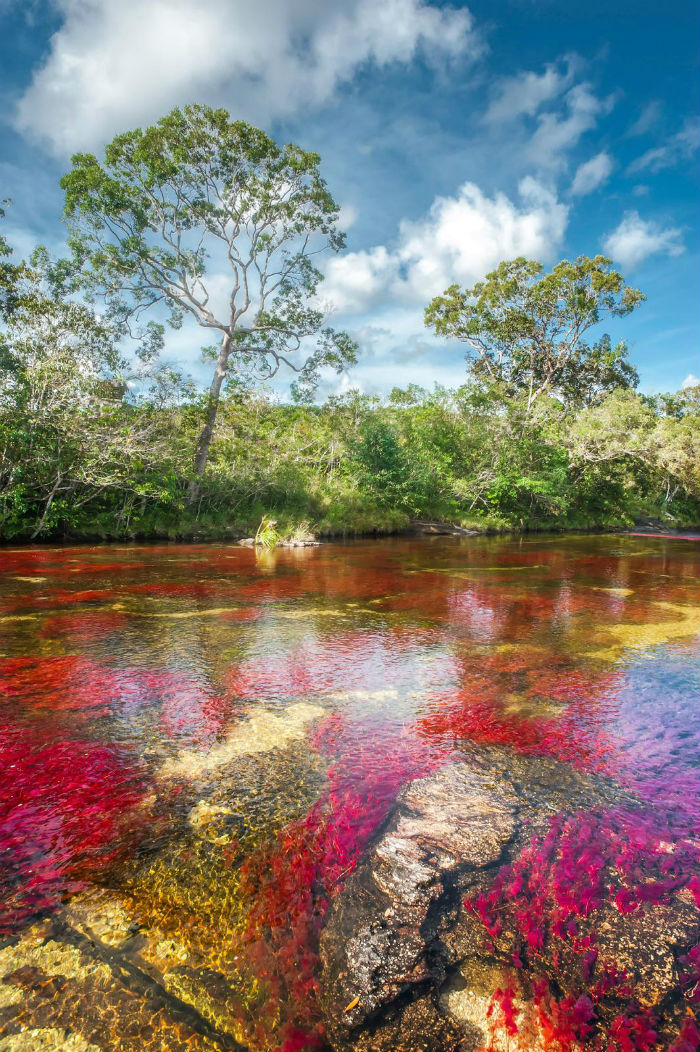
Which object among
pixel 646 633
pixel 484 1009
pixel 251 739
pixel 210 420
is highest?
pixel 210 420

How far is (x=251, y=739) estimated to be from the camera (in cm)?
360

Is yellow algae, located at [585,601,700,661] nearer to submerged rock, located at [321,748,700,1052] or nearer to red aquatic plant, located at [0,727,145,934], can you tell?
submerged rock, located at [321,748,700,1052]

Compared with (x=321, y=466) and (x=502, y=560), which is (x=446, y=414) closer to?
(x=321, y=466)

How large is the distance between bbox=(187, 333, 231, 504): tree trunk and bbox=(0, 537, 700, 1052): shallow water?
11.5m

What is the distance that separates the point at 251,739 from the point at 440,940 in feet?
6.13

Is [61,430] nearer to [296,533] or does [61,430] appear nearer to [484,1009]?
[296,533]

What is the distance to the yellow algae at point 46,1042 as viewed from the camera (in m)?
1.58

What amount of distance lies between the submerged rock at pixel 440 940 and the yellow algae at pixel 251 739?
110cm

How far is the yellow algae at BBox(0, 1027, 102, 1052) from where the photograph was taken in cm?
158

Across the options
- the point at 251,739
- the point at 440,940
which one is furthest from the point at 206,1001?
the point at 251,739

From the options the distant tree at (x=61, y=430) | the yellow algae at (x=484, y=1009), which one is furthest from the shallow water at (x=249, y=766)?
the distant tree at (x=61, y=430)

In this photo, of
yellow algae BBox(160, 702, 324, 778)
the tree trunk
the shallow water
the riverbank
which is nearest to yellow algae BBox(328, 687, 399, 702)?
the shallow water

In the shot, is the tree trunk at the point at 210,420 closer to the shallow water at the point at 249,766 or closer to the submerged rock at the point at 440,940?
the shallow water at the point at 249,766

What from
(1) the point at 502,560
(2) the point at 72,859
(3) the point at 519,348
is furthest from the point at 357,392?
(2) the point at 72,859
